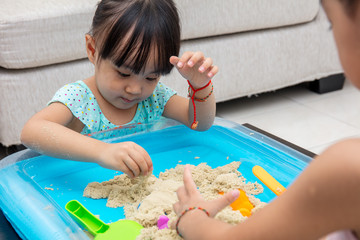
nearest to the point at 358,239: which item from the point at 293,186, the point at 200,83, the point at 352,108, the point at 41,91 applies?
the point at 293,186

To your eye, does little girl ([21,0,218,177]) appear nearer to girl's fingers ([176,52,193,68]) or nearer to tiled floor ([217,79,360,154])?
girl's fingers ([176,52,193,68])

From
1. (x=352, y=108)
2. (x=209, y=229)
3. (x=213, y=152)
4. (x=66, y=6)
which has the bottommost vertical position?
(x=352, y=108)

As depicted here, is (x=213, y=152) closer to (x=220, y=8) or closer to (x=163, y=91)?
(x=163, y=91)

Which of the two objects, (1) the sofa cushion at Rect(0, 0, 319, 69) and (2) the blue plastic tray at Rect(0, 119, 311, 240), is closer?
(2) the blue plastic tray at Rect(0, 119, 311, 240)

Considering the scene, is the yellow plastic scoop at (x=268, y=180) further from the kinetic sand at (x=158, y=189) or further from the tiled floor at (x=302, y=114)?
the tiled floor at (x=302, y=114)

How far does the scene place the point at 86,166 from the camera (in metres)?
0.87

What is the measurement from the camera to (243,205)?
2.41 feet

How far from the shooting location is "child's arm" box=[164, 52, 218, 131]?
31.8 inches

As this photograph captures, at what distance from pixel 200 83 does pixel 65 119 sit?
0.27 metres

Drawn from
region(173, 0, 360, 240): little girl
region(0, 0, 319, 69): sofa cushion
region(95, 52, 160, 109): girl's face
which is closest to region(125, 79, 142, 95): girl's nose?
region(95, 52, 160, 109): girl's face

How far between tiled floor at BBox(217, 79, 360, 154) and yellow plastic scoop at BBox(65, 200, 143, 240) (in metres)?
0.76

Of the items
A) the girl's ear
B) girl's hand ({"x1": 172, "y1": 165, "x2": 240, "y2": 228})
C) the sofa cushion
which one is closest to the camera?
girl's hand ({"x1": 172, "y1": 165, "x2": 240, "y2": 228})

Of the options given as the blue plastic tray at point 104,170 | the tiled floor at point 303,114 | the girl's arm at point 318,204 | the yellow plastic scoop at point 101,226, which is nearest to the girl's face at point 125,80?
the blue plastic tray at point 104,170

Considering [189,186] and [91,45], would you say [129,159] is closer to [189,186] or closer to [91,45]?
[189,186]
